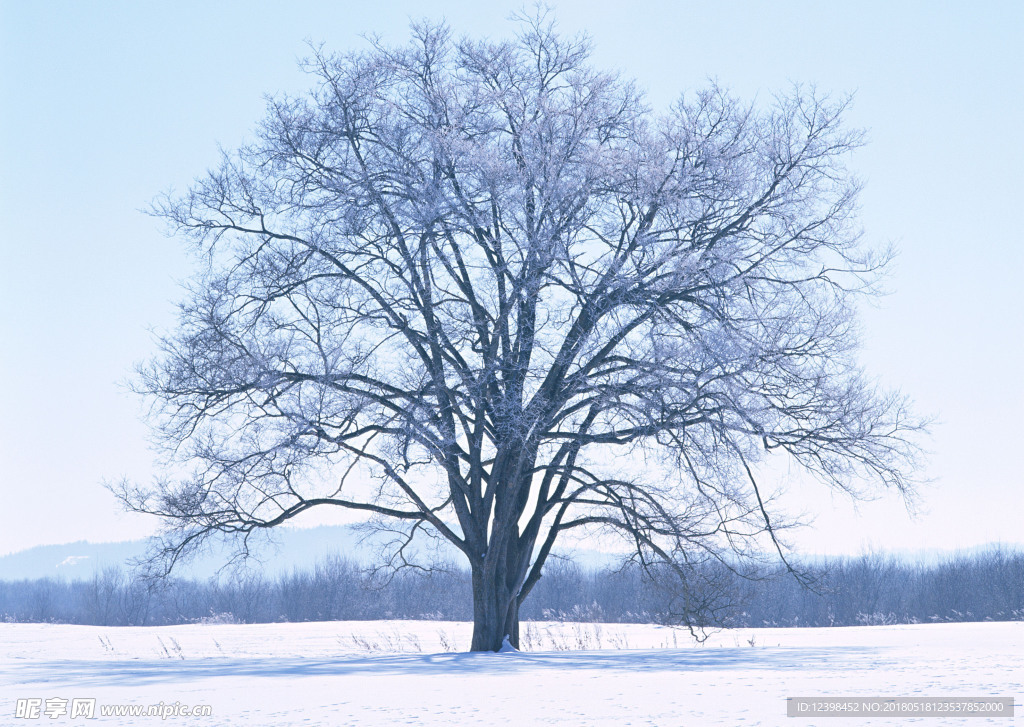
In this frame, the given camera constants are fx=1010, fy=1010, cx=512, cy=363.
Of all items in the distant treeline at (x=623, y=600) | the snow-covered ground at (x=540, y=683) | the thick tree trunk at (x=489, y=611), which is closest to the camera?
the snow-covered ground at (x=540, y=683)

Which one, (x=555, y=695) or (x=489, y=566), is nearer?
(x=555, y=695)

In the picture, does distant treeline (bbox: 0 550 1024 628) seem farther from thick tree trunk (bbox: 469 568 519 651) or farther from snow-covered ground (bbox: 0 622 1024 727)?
snow-covered ground (bbox: 0 622 1024 727)

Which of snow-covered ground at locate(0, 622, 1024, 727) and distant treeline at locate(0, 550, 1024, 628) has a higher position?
snow-covered ground at locate(0, 622, 1024, 727)

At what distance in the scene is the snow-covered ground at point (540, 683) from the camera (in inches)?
328

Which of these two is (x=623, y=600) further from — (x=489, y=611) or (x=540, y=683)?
(x=540, y=683)

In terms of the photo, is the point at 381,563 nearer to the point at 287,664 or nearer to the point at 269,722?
the point at 287,664

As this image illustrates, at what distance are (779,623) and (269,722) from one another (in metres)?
47.8

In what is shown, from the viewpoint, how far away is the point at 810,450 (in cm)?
1694

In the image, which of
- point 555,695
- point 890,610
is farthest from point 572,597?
point 555,695

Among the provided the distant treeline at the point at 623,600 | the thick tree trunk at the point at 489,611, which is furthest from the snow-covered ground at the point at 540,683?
the distant treeline at the point at 623,600

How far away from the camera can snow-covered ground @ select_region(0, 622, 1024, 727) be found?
8.32 m

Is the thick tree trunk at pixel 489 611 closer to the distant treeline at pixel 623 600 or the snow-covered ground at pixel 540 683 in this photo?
the snow-covered ground at pixel 540 683

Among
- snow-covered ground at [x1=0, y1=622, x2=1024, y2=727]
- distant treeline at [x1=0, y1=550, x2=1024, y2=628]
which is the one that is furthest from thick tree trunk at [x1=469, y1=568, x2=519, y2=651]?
distant treeline at [x1=0, y1=550, x2=1024, y2=628]

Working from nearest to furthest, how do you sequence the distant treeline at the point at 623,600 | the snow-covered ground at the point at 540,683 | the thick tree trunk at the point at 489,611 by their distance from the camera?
the snow-covered ground at the point at 540,683
the thick tree trunk at the point at 489,611
the distant treeline at the point at 623,600
